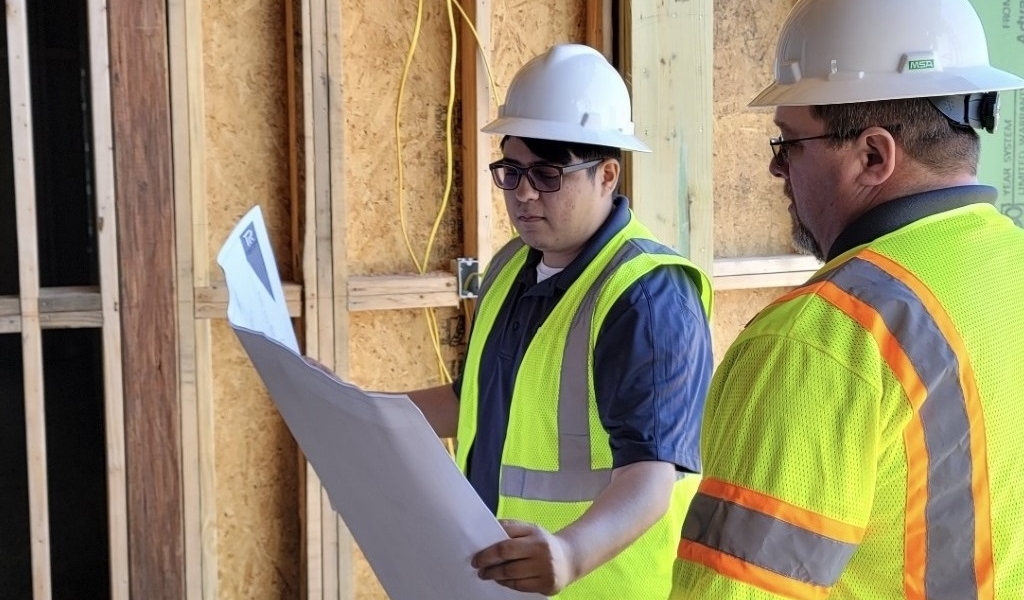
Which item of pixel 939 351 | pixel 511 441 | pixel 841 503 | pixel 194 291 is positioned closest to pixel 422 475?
pixel 841 503

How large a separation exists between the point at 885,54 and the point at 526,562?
776 mm

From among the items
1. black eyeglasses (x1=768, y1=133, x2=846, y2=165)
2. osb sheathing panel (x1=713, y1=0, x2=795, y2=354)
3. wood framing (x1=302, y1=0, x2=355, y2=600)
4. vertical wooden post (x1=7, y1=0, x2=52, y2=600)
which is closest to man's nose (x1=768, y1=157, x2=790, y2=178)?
black eyeglasses (x1=768, y1=133, x2=846, y2=165)

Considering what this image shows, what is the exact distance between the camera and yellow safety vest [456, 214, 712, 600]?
1869mm

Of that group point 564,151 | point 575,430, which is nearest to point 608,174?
point 564,151

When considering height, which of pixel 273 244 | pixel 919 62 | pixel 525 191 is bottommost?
pixel 273 244

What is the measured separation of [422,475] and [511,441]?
29.3 inches

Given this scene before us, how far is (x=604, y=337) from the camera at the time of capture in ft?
6.00

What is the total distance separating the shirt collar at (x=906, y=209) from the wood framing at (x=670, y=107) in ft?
6.95

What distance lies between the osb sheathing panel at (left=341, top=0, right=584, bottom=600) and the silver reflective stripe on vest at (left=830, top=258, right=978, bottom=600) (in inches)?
95.3

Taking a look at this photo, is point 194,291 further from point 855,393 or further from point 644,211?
point 855,393

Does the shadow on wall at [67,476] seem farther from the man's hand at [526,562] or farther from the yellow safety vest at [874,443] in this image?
the yellow safety vest at [874,443]

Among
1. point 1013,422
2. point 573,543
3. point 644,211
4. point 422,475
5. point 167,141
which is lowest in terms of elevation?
point 573,543

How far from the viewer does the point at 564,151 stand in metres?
2.08

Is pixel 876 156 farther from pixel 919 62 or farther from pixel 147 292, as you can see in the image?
pixel 147 292
